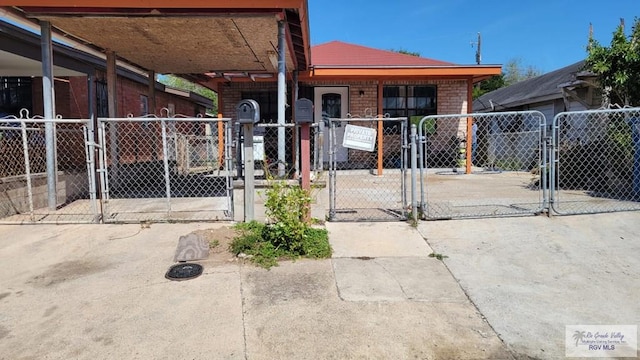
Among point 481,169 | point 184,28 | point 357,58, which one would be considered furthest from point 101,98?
point 481,169

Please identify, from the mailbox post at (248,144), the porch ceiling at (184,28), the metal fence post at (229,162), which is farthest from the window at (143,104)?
the mailbox post at (248,144)

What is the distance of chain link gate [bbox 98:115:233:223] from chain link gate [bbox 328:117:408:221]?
5.25ft

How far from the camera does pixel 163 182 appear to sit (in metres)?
10.3

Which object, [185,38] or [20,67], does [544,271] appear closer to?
[185,38]

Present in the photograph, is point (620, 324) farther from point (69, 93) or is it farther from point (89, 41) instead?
point (69, 93)

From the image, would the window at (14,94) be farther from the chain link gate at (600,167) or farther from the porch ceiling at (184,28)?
the chain link gate at (600,167)

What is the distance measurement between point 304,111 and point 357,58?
8.34 meters

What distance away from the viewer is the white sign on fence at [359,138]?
601 centimetres

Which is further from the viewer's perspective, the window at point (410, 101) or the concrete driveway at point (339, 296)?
the window at point (410, 101)

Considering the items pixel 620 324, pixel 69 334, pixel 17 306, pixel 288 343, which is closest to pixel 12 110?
pixel 17 306

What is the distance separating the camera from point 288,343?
3035 mm

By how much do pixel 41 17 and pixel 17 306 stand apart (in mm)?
4722

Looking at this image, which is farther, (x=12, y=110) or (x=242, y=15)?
(x=12, y=110)

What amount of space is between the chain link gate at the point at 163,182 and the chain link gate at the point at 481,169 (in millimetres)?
3188
